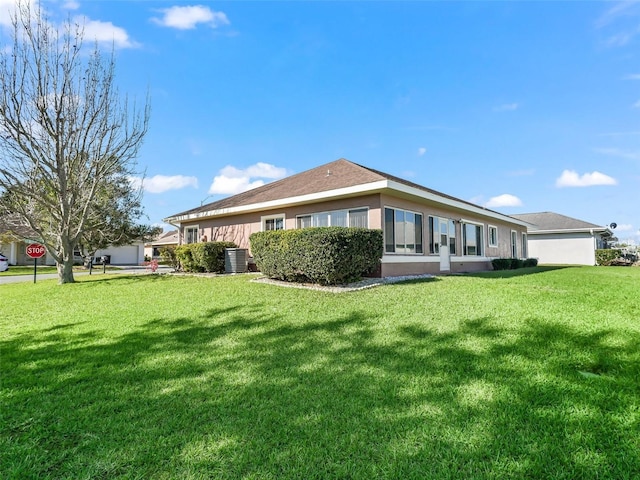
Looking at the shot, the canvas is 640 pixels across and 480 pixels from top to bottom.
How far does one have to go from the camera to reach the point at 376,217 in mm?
10773

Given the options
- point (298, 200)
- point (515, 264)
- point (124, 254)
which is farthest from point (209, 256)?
point (124, 254)

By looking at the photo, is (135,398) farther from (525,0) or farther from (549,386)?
(525,0)

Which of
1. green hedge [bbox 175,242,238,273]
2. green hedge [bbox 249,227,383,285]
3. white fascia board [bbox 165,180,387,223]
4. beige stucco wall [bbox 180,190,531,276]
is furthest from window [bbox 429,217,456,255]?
green hedge [bbox 175,242,238,273]

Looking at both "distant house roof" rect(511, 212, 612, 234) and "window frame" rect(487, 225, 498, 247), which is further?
"distant house roof" rect(511, 212, 612, 234)

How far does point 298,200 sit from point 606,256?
89.5ft

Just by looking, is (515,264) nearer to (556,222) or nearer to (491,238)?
(491,238)

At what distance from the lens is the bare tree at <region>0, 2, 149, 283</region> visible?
1155 centimetres

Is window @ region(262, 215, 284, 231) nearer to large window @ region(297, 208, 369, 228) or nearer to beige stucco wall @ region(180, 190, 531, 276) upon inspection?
beige stucco wall @ region(180, 190, 531, 276)

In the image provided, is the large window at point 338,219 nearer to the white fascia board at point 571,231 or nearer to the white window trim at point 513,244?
the white window trim at point 513,244

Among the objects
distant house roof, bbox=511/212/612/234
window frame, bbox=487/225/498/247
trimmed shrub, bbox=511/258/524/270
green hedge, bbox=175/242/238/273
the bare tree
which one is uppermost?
the bare tree

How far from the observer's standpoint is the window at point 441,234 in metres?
13.7

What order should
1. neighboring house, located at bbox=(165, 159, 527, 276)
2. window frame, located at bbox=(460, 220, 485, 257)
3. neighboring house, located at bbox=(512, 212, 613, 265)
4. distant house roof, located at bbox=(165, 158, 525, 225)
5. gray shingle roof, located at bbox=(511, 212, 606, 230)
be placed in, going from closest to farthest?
distant house roof, located at bbox=(165, 158, 525, 225)
neighboring house, located at bbox=(165, 159, 527, 276)
window frame, located at bbox=(460, 220, 485, 257)
neighboring house, located at bbox=(512, 212, 613, 265)
gray shingle roof, located at bbox=(511, 212, 606, 230)

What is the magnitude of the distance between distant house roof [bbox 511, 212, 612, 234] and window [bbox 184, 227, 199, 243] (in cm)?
2396

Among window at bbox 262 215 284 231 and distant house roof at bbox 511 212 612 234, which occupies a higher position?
distant house roof at bbox 511 212 612 234
